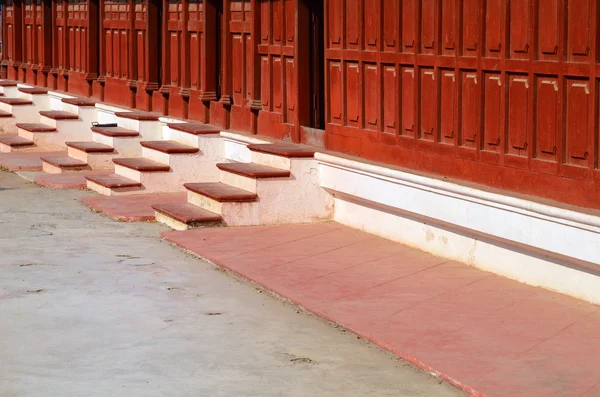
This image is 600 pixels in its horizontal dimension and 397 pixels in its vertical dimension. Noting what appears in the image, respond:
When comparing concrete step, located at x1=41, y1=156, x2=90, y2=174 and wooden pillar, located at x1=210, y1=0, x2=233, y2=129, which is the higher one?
wooden pillar, located at x1=210, y1=0, x2=233, y2=129

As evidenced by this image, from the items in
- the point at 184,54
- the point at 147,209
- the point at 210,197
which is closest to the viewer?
the point at 210,197

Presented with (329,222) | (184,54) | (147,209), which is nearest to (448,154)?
(329,222)

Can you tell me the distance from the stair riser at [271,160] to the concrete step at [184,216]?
2.65 feet

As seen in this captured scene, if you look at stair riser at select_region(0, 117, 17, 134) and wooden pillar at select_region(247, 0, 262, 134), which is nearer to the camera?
wooden pillar at select_region(247, 0, 262, 134)

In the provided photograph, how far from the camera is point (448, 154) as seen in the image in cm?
969

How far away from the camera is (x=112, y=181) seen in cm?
1380

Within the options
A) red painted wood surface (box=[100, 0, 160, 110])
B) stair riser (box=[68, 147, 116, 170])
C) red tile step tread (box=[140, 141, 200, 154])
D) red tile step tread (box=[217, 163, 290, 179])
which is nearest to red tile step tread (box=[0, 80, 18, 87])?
red painted wood surface (box=[100, 0, 160, 110])

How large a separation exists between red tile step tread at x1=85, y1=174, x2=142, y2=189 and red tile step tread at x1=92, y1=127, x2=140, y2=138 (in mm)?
1370

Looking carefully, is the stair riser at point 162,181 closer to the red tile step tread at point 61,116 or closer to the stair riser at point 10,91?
the red tile step tread at point 61,116

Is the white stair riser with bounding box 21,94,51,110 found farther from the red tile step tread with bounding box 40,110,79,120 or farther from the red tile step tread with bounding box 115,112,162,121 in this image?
the red tile step tread with bounding box 115,112,162,121

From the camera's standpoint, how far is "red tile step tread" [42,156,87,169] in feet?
51.4

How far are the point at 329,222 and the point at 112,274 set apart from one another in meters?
2.74

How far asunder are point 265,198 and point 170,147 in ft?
8.77

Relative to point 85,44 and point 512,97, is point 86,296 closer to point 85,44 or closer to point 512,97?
point 512,97
